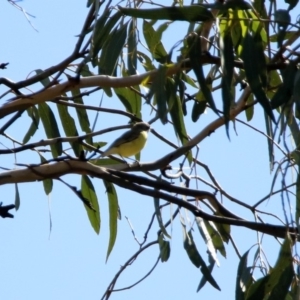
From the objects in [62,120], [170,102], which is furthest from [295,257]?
[62,120]

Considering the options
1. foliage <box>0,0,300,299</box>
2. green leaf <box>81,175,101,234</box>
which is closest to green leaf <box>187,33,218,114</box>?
foliage <box>0,0,300,299</box>

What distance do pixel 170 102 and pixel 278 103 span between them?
17.1 inches

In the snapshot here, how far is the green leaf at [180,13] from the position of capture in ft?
6.52

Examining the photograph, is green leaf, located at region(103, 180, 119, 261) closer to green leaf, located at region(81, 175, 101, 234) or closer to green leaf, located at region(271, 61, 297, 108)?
green leaf, located at region(81, 175, 101, 234)

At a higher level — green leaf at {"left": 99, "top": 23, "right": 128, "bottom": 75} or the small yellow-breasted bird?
the small yellow-breasted bird

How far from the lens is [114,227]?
2869 millimetres

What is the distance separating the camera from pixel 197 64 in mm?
2053

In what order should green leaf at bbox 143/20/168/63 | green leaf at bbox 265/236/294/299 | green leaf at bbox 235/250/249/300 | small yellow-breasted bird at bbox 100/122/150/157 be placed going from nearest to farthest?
green leaf at bbox 265/236/294/299
green leaf at bbox 235/250/249/300
green leaf at bbox 143/20/168/63
small yellow-breasted bird at bbox 100/122/150/157

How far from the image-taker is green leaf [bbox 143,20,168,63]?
8.89ft

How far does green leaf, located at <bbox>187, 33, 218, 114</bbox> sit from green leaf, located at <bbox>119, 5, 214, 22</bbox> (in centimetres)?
9

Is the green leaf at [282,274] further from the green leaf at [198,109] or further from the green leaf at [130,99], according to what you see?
the green leaf at [130,99]

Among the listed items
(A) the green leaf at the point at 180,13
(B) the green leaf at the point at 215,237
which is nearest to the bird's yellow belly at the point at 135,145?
(B) the green leaf at the point at 215,237

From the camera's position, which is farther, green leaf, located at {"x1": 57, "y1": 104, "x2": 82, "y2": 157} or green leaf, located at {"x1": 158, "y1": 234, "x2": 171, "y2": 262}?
green leaf, located at {"x1": 57, "y1": 104, "x2": 82, "y2": 157}

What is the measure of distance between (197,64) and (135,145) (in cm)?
142
